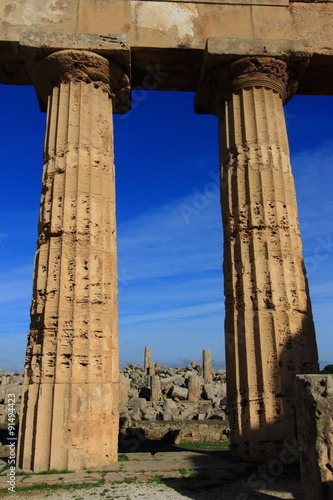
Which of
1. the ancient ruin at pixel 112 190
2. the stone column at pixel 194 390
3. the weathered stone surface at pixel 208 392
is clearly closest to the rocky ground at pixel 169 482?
the ancient ruin at pixel 112 190

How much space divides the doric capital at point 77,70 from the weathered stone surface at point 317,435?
7.25 metres

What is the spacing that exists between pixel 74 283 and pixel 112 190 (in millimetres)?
2119

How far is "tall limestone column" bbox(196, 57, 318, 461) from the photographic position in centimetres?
743

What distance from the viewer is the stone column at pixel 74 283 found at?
6.91m

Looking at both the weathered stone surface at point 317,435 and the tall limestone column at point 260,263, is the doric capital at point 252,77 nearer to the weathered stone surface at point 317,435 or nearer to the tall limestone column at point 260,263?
the tall limestone column at point 260,263

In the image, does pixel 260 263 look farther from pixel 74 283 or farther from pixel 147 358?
pixel 147 358

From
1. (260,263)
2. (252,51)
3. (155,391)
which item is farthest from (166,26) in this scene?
(155,391)

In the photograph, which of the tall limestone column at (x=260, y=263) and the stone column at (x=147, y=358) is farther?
the stone column at (x=147, y=358)

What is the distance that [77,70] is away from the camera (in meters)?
8.91

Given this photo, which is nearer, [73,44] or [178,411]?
[73,44]

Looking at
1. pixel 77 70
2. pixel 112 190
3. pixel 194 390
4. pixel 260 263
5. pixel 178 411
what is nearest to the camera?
pixel 260 263

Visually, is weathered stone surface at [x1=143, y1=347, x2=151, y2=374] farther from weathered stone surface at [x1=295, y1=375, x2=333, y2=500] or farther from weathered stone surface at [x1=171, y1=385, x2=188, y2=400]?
weathered stone surface at [x1=295, y1=375, x2=333, y2=500]

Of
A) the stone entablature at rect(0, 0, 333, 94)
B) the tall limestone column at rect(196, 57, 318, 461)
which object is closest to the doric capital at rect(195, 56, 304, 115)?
the tall limestone column at rect(196, 57, 318, 461)

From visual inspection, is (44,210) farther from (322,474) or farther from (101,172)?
(322,474)
